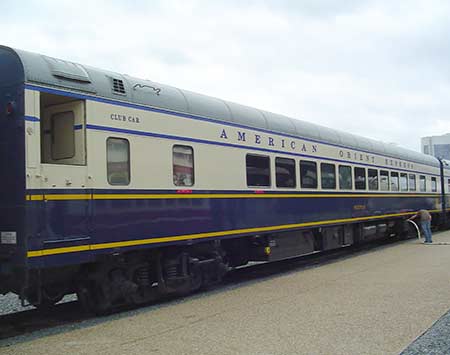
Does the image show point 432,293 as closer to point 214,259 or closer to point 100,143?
point 214,259

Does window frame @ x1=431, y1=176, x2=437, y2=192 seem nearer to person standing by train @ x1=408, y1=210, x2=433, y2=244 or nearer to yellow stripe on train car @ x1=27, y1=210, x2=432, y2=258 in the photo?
person standing by train @ x1=408, y1=210, x2=433, y2=244

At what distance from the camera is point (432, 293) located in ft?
27.4

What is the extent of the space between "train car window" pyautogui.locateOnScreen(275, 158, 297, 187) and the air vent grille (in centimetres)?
420

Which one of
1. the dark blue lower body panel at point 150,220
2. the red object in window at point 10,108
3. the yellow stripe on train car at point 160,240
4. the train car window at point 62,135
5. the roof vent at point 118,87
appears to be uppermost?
the roof vent at point 118,87

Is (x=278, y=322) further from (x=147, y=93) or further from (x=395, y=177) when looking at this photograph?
(x=395, y=177)

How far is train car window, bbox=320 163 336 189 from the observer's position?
12.8 meters

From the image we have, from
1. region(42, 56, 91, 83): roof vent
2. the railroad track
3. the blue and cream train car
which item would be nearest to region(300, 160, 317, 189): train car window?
the blue and cream train car

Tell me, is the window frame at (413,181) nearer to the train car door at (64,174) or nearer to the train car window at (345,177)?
the train car window at (345,177)

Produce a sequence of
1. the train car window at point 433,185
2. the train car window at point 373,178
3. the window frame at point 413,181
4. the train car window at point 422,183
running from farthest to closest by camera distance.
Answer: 1. the train car window at point 433,185
2. the train car window at point 422,183
3. the window frame at point 413,181
4. the train car window at point 373,178

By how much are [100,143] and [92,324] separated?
8.00 feet

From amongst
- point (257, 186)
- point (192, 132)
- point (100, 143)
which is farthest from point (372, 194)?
point (100, 143)

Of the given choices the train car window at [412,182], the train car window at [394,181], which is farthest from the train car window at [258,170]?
the train car window at [412,182]

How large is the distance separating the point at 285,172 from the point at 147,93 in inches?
162

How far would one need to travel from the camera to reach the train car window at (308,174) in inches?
469
